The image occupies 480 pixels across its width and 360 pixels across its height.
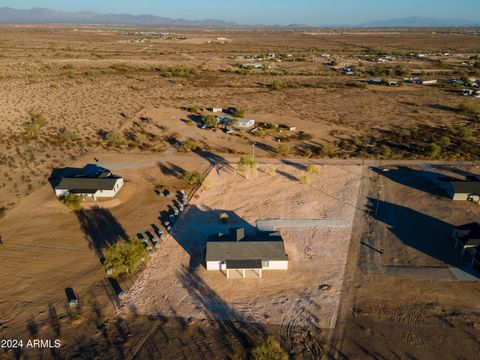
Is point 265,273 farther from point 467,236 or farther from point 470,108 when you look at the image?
point 470,108

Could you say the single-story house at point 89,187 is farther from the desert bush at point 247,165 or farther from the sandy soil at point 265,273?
the desert bush at point 247,165

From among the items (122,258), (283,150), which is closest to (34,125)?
(283,150)

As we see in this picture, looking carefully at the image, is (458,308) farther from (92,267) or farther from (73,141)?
(73,141)

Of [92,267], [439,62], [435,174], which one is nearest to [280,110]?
[435,174]

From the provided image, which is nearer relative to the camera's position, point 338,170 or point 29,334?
point 29,334

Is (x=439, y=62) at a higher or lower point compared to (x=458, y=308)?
higher
